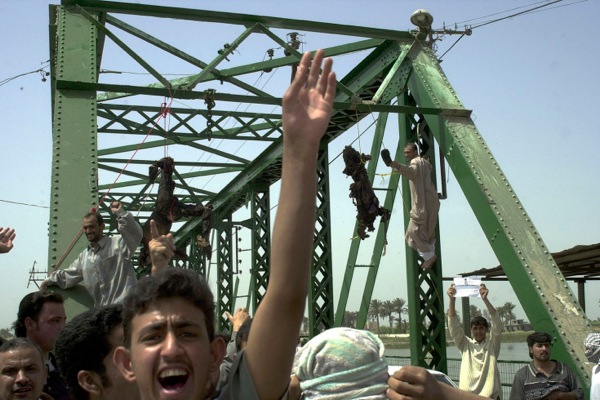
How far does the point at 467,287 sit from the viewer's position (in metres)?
8.53

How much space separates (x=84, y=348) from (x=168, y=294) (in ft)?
3.59

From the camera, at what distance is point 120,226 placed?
6.88 meters

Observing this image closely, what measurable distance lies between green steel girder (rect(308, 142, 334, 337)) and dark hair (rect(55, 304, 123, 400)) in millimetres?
12940

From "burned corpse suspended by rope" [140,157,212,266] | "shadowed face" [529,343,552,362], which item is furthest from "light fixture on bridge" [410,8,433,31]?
"shadowed face" [529,343,552,362]

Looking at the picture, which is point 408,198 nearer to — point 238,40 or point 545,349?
point 238,40

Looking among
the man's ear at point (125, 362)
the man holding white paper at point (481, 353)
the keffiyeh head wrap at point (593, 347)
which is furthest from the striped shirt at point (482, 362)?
the man's ear at point (125, 362)

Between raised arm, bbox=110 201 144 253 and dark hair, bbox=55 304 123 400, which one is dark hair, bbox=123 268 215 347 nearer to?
dark hair, bbox=55 304 123 400

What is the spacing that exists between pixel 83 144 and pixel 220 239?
51.7 feet

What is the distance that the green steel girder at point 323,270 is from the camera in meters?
16.5

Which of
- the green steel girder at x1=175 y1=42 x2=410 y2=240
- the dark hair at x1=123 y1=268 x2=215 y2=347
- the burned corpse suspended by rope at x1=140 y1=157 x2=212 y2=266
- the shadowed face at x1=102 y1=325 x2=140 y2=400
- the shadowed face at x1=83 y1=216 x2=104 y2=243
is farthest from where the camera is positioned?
the green steel girder at x1=175 y1=42 x2=410 y2=240

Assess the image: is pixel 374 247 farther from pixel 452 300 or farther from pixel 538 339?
pixel 538 339

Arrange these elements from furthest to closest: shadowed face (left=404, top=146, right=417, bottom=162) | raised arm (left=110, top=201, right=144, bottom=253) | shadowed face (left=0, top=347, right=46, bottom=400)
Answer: shadowed face (left=404, top=146, right=417, bottom=162), raised arm (left=110, top=201, right=144, bottom=253), shadowed face (left=0, top=347, right=46, bottom=400)

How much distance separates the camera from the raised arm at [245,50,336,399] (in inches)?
90.7

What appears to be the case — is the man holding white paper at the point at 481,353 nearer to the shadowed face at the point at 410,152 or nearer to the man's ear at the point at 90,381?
the shadowed face at the point at 410,152
